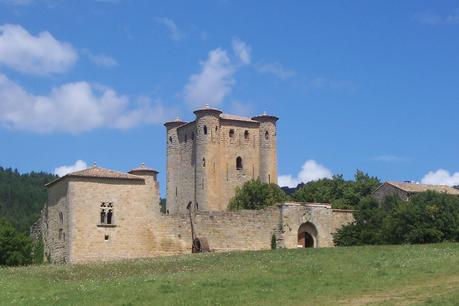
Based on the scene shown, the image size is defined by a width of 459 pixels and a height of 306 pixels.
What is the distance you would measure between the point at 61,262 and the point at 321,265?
21.8 meters

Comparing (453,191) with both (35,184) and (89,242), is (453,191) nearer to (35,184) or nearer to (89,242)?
(89,242)

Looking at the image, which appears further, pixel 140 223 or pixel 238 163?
pixel 238 163

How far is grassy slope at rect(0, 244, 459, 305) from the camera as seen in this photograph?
968 inches

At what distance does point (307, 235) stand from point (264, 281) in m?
26.7

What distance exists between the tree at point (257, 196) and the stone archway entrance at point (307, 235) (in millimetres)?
18676

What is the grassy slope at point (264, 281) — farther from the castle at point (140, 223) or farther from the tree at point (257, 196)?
the tree at point (257, 196)

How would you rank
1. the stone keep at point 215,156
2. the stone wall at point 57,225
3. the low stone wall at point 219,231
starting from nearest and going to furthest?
the stone wall at point 57,225
the low stone wall at point 219,231
the stone keep at point 215,156

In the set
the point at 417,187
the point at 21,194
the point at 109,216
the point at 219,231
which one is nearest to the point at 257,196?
the point at 417,187

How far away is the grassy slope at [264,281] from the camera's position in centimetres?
2458

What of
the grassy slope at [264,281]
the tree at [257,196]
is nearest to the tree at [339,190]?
the tree at [257,196]

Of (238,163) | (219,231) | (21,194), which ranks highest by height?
(21,194)

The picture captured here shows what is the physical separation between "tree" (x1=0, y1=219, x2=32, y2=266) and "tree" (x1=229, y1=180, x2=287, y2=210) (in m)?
25.8

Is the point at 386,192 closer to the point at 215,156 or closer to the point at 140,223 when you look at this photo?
the point at 215,156

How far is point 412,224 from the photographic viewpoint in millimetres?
47094
